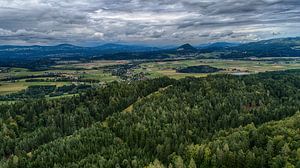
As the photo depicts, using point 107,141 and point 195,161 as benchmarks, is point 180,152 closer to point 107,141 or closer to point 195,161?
point 195,161

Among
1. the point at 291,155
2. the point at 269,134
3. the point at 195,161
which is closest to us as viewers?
the point at 291,155

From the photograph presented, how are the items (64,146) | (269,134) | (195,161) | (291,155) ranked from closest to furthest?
1. (291,155)
2. (195,161)
3. (269,134)
4. (64,146)

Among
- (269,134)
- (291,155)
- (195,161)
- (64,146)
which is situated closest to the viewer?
(291,155)

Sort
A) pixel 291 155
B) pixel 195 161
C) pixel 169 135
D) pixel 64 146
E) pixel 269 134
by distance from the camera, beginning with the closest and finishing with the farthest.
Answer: pixel 291 155 → pixel 195 161 → pixel 269 134 → pixel 64 146 → pixel 169 135

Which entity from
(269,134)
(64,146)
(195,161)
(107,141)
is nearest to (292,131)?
(269,134)

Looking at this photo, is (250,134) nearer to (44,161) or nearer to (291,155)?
(291,155)

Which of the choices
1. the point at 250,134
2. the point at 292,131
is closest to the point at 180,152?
the point at 250,134

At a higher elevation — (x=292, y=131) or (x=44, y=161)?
(x=292, y=131)

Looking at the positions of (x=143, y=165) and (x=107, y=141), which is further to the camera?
(x=107, y=141)

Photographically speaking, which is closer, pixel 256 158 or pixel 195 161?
pixel 256 158
